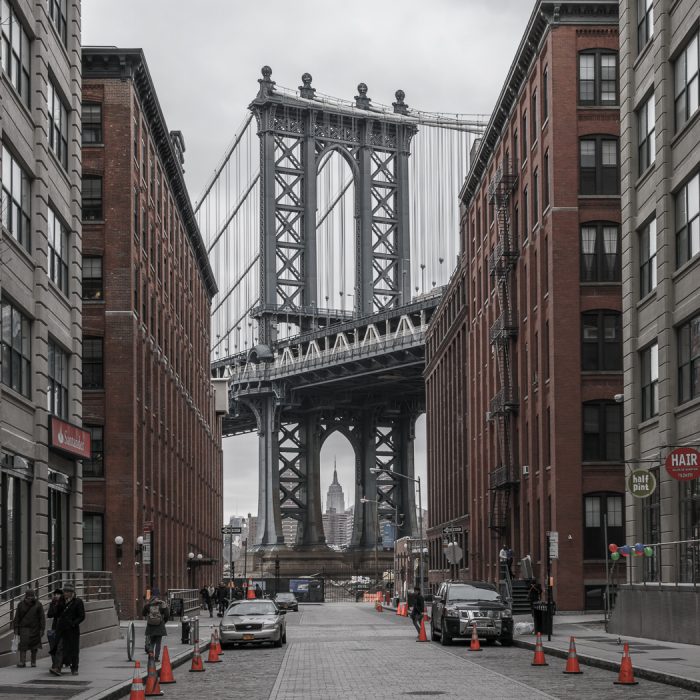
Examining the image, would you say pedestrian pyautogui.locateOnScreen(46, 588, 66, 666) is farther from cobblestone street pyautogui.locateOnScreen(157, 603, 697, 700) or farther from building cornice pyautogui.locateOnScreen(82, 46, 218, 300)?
building cornice pyautogui.locateOnScreen(82, 46, 218, 300)

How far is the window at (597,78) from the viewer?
56625mm

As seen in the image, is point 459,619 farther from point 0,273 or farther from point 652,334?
point 0,273

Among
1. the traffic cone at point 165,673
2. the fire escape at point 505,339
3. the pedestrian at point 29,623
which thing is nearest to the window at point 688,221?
the traffic cone at point 165,673

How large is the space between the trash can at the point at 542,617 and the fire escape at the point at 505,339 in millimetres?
26175

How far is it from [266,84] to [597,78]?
81.8m

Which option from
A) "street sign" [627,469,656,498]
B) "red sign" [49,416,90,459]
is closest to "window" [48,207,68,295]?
"red sign" [49,416,90,459]

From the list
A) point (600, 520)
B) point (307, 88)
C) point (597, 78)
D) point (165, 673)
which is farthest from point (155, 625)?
point (307, 88)

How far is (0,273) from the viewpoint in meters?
31.0

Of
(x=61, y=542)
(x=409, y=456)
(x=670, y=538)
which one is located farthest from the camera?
(x=409, y=456)

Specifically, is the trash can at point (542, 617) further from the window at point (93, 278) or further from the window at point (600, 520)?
the window at point (93, 278)

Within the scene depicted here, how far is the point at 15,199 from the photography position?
3362cm

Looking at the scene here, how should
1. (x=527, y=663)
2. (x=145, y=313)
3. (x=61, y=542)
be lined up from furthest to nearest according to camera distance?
(x=145, y=313), (x=61, y=542), (x=527, y=663)

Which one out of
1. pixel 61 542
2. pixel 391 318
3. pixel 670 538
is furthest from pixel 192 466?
pixel 670 538

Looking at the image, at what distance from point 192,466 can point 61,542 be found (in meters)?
57.5
